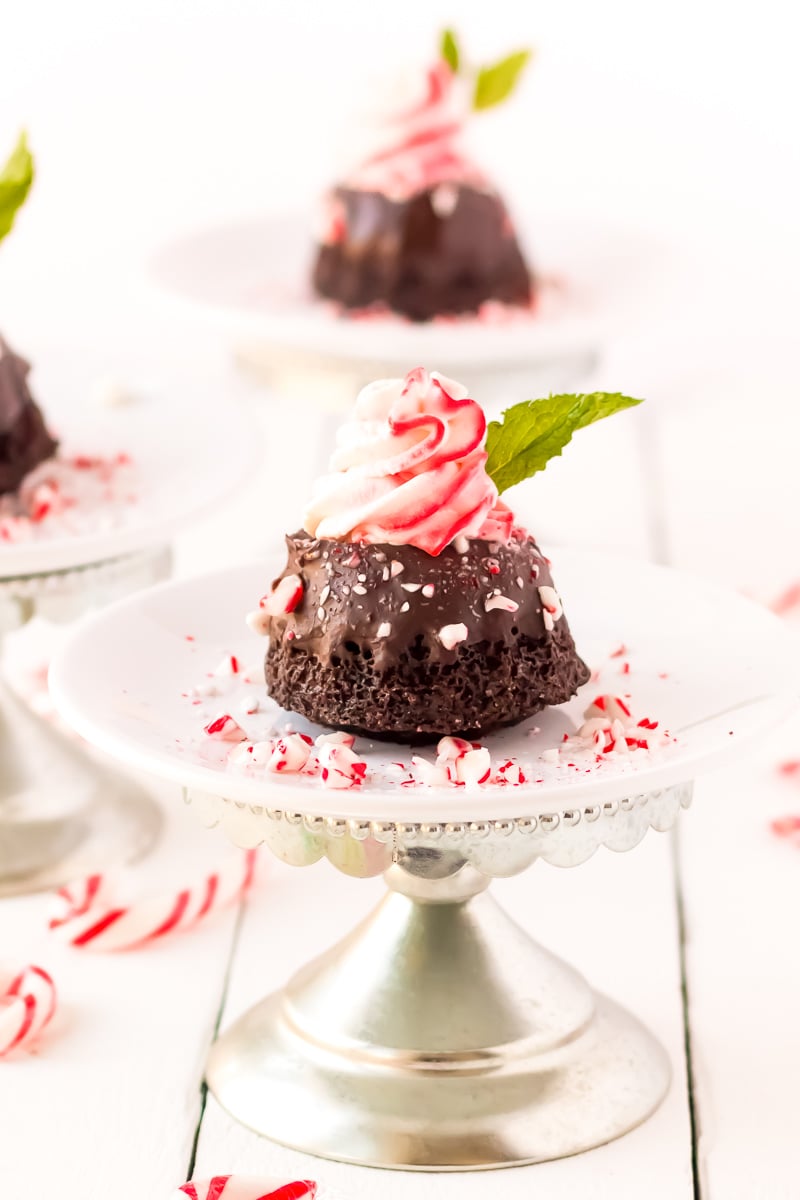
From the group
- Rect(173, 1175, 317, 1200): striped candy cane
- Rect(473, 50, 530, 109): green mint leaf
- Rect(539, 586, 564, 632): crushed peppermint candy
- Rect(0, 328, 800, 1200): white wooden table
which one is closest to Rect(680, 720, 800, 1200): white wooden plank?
Rect(0, 328, 800, 1200): white wooden table

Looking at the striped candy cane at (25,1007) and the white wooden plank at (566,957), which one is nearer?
the white wooden plank at (566,957)

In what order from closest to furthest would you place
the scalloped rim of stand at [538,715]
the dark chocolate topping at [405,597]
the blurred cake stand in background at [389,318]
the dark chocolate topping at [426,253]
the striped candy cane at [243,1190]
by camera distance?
the scalloped rim of stand at [538,715]
the striped candy cane at [243,1190]
the dark chocolate topping at [405,597]
the blurred cake stand in background at [389,318]
the dark chocolate topping at [426,253]

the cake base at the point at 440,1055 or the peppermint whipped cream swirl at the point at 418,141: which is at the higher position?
the peppermint whipped cream swirl at the point at 418,141

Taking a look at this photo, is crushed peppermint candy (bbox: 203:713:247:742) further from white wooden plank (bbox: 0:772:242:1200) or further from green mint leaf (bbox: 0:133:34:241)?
green mint leaf (bbox: 0:133:34:241)

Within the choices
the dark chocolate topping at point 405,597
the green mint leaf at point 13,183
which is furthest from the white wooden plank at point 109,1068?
the green mint leaf at point 13,183

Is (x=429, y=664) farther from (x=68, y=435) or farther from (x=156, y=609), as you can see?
(x=68, y=435)

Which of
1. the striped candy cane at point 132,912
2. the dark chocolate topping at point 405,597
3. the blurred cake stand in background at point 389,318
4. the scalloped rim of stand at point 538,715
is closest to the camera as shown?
the scalloped rim of stand at point 538,715

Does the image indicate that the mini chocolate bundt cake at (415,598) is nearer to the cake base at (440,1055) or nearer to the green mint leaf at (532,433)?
the green mint leaf at (532,433)
